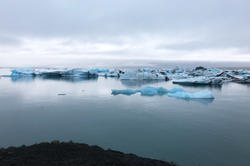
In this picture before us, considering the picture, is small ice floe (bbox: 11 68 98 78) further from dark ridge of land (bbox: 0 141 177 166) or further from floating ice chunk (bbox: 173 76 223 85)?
dark ridge of land (bbox: 0 141 177 166)

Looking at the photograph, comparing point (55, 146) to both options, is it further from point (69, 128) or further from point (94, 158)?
point (69, 128)

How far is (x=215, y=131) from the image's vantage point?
12.5 feet

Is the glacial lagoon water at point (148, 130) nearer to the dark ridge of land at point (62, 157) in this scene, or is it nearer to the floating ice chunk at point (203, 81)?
the dark ridge of land at point (62, 157)

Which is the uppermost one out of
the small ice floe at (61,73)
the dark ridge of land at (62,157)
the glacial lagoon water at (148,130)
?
the small ice floe at (61,73)

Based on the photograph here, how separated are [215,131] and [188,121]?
0.78m

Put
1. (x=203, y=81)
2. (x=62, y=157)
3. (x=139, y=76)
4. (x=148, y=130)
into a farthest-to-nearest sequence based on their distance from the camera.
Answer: (x=139, y=76), (x=203, y=81), (x=148, y=130), (x=62, y=157)

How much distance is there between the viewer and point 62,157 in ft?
6.99

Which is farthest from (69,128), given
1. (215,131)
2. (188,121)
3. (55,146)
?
(215,131)

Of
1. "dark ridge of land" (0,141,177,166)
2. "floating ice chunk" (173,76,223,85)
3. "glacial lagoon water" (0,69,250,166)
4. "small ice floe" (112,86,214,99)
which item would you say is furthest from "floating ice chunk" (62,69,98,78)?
"dark ridge of land" (0,141,177,166)

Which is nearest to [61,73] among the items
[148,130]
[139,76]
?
[139,76]

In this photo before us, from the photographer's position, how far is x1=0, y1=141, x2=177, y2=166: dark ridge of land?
1.95 m

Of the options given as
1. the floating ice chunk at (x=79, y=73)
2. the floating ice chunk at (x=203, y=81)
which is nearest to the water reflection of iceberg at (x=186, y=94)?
the floating ice chunk at (x=203, y=81)

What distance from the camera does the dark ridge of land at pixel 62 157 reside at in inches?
76.9

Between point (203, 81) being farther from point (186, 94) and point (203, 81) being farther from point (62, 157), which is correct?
point (62, 157)
